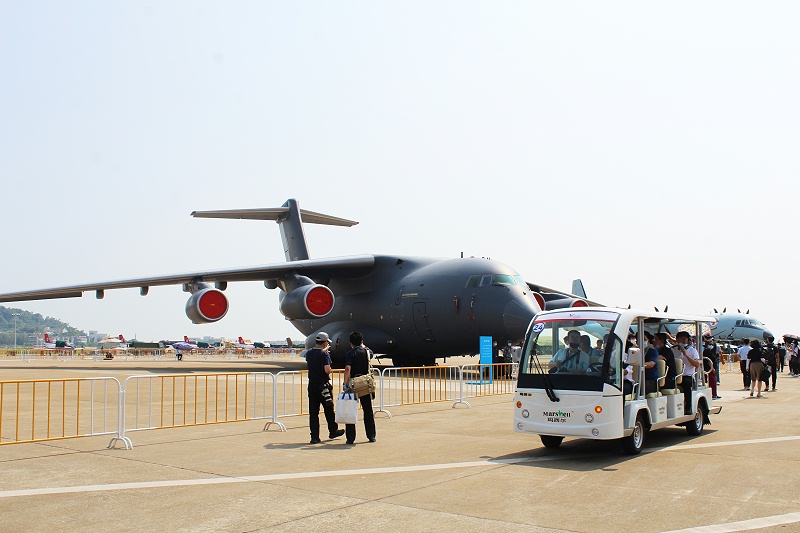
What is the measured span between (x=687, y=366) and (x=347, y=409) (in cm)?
511

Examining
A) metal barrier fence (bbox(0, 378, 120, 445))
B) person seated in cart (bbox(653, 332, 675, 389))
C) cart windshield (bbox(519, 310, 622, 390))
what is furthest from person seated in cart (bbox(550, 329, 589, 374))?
metal barrier fence (bbox(0, 378, 120, 445))

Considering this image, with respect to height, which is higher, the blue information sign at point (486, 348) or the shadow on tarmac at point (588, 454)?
the blue information sign at point (486, 348)

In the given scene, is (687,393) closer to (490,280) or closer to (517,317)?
(517,317)

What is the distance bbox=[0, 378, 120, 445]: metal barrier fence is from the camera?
35.1 feet

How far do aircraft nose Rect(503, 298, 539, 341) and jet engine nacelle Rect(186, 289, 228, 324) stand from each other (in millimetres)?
9598

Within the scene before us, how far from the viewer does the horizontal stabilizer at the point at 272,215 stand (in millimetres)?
30250

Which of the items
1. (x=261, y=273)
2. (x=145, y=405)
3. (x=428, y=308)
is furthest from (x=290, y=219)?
(x=145, y=405)

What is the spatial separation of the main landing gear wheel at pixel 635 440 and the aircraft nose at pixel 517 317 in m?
12.2

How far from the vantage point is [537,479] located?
794 centimetres

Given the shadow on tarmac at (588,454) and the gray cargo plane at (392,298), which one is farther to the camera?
the gray cargo plane at (392,298)

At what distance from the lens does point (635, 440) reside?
9516mm

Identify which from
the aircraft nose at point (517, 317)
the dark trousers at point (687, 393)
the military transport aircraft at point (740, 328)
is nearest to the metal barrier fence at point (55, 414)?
the dark trousers at point (687, 393)

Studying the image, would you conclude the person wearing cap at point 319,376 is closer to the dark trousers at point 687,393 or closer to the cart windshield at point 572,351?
the cart windshield at point 572,351

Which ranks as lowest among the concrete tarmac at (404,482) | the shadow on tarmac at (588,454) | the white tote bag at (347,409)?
the shadow on tarmac at (588,454)
